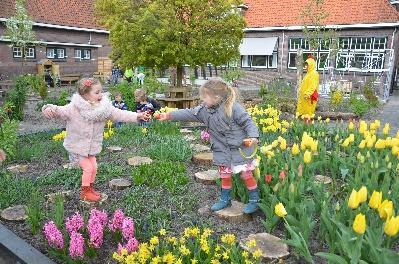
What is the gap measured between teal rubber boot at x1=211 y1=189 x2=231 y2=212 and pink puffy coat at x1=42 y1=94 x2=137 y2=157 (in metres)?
1.15

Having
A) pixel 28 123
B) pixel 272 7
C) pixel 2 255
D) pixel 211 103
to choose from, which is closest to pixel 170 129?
pixel 211 103

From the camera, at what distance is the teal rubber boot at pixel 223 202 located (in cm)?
361

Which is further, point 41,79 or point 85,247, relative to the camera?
point 41,79

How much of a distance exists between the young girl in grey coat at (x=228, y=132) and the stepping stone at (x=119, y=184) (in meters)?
1.10

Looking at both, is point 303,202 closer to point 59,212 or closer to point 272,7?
point 59,212

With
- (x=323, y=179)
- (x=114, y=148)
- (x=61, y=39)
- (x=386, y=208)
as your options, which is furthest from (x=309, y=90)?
(x=61, y=39)

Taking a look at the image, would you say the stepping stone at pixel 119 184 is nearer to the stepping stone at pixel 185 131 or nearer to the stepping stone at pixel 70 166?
the stepping stone at pixel 70 166

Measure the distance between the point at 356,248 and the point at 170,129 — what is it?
5002 millimetres

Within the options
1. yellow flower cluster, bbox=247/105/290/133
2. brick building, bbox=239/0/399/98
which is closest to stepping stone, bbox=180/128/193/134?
yellow flower cluster, bbox=247/105/290/133

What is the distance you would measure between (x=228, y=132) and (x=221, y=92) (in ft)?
1.20

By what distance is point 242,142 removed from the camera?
3.51m

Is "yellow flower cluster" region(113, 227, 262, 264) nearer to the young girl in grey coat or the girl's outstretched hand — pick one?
the young girl in grey coat

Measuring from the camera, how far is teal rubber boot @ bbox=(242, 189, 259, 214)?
3463 mm

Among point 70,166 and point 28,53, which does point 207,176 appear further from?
point 28,53
